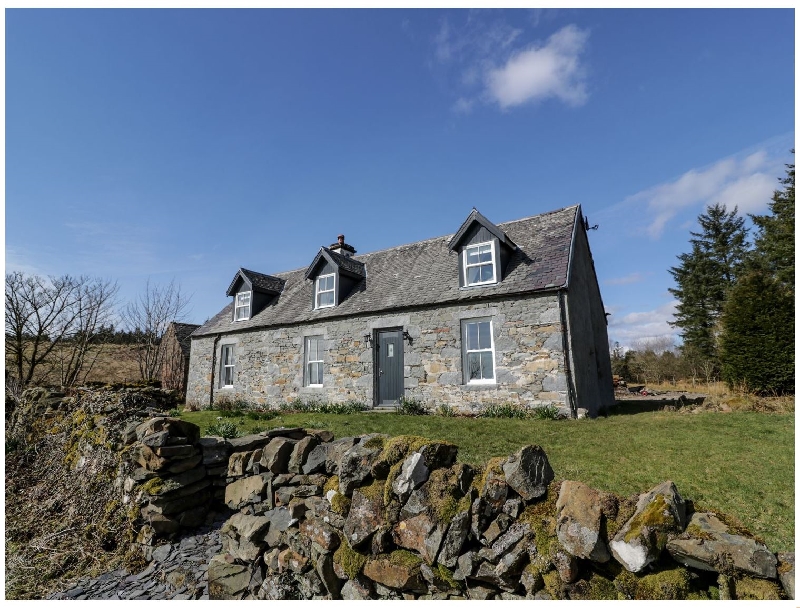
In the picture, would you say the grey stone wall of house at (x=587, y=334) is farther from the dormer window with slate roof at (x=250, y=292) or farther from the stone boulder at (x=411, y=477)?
the dormer window with slate roof at (x=250, y=292)

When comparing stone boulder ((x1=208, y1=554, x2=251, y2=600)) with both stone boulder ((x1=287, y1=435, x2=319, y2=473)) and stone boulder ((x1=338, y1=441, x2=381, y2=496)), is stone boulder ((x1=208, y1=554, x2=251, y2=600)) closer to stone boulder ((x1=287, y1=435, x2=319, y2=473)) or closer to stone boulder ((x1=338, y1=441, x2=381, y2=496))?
stone boulder ((x1=287, y1=435, x2=319, y2=473))

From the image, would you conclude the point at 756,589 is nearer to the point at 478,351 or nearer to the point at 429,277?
the point at 478,351

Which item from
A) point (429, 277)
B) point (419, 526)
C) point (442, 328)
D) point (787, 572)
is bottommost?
point (419, 526)

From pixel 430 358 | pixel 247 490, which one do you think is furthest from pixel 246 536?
pixel 430 358

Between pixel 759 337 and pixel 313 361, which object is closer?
pixel 759 337

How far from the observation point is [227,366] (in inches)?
753

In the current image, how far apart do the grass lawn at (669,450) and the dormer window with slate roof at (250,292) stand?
9.63 m

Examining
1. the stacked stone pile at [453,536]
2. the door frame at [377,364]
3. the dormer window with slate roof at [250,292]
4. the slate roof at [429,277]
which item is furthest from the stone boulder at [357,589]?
the dormer window with slate roof at [250,292]

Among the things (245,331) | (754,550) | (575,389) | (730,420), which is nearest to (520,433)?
(575,389)

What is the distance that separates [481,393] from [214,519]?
8.32 metres

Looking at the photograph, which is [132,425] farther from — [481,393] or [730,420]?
[730,420]

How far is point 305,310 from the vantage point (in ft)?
56.1

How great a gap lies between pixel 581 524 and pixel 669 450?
544 cm

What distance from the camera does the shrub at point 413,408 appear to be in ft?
42.0
